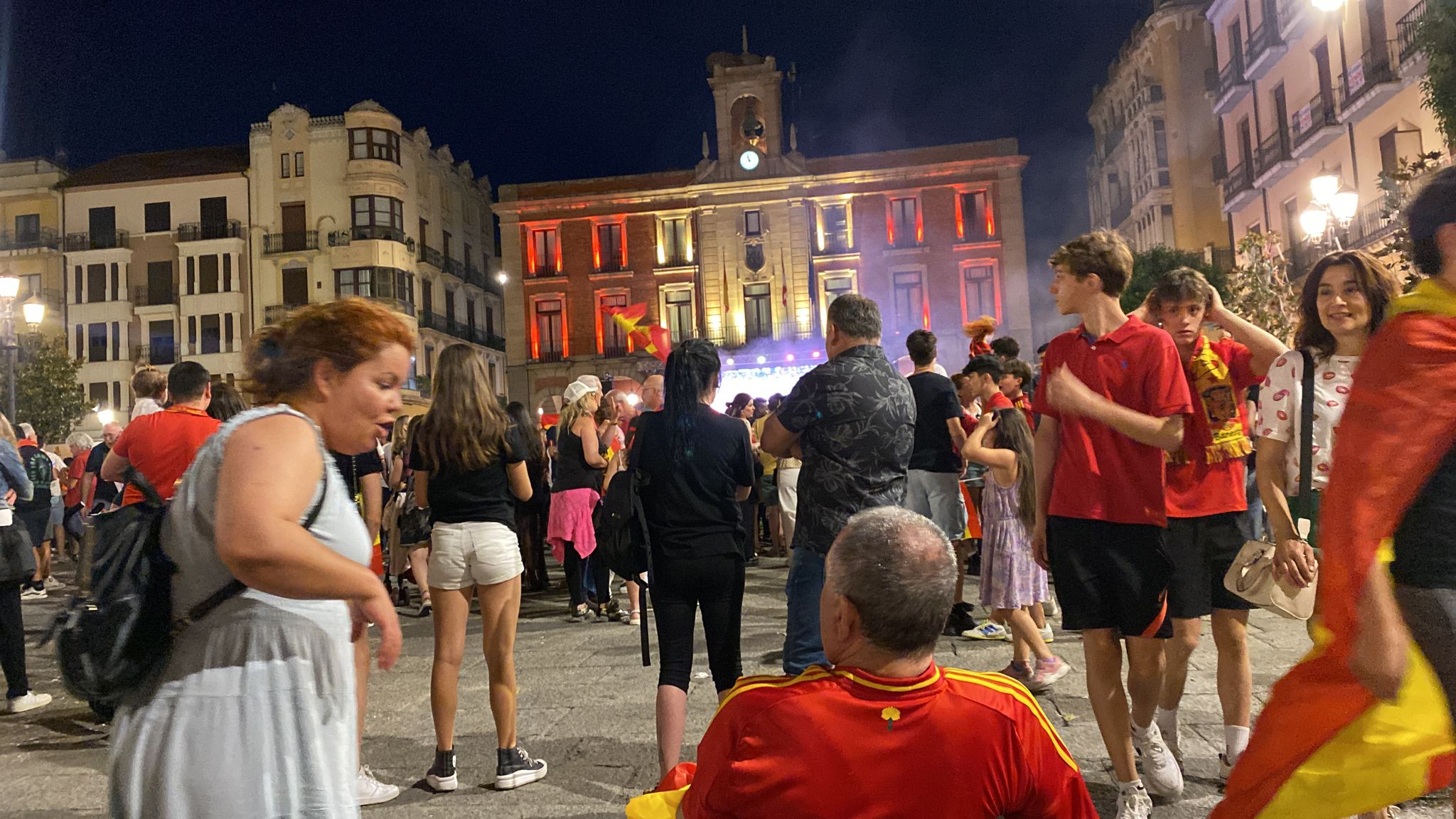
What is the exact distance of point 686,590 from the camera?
4.03 metres

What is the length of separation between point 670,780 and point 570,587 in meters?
7.11

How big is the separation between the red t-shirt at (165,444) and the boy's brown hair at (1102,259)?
13.2ft

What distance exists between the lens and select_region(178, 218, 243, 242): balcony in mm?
43562

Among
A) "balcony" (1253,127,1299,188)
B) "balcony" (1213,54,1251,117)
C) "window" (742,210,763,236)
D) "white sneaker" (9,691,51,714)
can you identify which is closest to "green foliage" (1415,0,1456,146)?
"balcony" (1253,127,1299,188)

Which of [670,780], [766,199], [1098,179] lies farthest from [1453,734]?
[1098,179]

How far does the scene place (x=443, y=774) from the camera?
4328mm

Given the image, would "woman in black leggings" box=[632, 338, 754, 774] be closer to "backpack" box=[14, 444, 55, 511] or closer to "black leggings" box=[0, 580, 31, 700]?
"black leggings" box=[0, 580, 31, 700]

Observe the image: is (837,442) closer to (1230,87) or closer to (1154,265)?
(1230,87)

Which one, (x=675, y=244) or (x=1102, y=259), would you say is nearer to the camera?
(x=1102, y=259)

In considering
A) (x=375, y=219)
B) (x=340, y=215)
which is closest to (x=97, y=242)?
(x=340, y=215)

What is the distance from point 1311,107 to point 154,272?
4436cm

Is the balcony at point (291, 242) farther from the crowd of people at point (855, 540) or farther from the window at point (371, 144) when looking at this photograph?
the crowd of people at point (855, 540)

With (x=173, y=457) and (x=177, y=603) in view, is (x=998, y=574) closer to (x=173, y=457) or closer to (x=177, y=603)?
(x=173, y=457)

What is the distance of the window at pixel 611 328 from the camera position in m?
45.5
